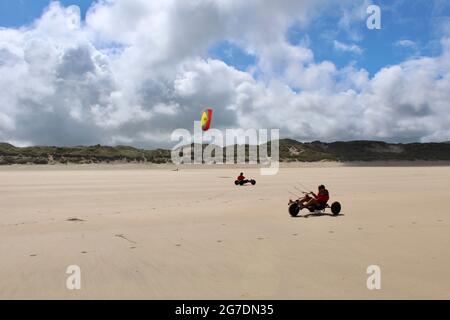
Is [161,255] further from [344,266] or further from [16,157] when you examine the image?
[16,157]

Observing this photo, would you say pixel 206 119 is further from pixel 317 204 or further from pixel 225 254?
pixel 225 254

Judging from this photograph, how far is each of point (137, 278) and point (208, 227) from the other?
428 centimetres

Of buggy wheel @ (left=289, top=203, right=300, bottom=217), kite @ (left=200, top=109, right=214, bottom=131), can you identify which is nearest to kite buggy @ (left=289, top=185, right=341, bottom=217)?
buggy wheel @ (left=289, top=203, right=300, bottom=217)

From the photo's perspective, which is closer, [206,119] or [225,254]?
[225,254]

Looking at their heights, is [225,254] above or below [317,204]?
below

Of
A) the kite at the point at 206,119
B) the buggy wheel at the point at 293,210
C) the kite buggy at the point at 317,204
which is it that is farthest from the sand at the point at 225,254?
the kite at the point at 206,119

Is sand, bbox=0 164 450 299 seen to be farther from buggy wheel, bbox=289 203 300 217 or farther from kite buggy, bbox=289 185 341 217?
kite buggy, bbox=289 185 341 217

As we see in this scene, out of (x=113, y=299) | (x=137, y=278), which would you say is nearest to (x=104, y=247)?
(x=137, y=278)

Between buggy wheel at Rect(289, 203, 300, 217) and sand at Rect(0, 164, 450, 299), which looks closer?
sand at Rect(0, 164, 450, 299)

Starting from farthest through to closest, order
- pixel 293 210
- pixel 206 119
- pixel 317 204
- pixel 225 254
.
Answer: pixel 206 119
pixel 317 204
pixel 293 210
pixel 225 254

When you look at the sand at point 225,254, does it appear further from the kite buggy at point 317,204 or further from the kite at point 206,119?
the kite at point 206,119

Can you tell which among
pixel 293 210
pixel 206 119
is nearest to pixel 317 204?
pixel 293 210
